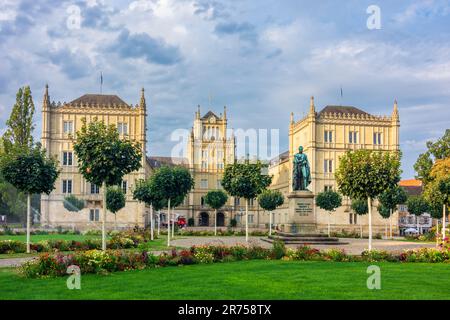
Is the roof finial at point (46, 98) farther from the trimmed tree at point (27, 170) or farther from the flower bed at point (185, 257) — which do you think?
the flower bed at point (185, 257)

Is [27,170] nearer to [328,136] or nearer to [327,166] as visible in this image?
[327,166]

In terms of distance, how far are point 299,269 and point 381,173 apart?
481 inches

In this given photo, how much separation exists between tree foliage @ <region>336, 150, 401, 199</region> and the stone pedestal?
5.88 meters

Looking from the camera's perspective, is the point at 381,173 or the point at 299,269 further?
the point at 381,173

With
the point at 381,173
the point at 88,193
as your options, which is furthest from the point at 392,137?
the point at 381,173

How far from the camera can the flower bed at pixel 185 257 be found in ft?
56.6

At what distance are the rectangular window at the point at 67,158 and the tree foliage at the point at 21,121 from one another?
5.53 m

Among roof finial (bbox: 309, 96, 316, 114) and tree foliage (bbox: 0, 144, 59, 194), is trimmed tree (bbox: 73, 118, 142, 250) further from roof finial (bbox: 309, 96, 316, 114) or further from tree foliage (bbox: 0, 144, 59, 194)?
roof finial (bbox: 309, 96, 316, 114)

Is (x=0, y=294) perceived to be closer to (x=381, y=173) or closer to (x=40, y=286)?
(x=40, y=286)

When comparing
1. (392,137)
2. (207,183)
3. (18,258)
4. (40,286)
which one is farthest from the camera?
(207,183)

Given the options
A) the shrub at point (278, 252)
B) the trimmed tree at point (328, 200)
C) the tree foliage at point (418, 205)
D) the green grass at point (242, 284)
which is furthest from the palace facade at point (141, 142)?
the green grass at point (242, 284)

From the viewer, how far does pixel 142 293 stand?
13547 mm

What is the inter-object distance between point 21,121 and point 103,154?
4831cm

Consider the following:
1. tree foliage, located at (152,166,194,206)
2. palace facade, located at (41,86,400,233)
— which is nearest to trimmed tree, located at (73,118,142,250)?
tree foliage, located at (152,166,194,206)
